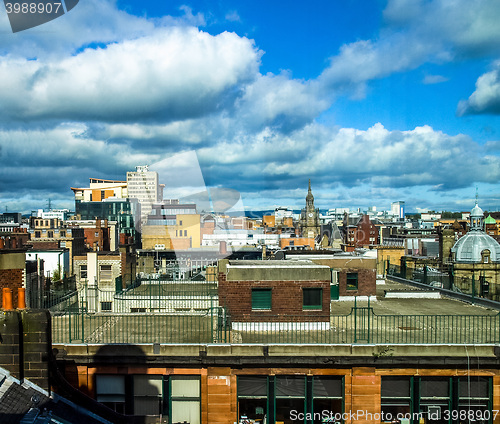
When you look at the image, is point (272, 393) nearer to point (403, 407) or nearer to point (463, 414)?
point (403, 407)

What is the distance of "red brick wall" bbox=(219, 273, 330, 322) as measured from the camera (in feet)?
52.7

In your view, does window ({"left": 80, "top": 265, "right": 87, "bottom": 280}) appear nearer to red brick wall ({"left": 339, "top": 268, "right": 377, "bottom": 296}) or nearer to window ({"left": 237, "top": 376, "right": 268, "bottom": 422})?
red brick wall ({"left": 339, "top": 268, "right": 377, "bottom": 296})

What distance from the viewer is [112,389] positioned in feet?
44.4

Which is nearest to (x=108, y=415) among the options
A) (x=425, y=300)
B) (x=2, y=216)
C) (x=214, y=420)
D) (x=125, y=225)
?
(x=214, y=420)

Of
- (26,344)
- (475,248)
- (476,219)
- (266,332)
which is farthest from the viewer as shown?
(476,219)

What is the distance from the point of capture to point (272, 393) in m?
13.5

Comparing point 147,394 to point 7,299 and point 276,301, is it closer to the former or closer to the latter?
point 276,301

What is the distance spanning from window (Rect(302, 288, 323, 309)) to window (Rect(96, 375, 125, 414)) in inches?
259

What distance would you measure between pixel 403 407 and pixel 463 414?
1.80 meters

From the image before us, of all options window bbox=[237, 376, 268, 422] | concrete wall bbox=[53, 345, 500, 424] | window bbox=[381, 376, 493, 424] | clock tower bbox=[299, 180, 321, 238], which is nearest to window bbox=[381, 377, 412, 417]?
window bbox=[381, 376, 493, 424]

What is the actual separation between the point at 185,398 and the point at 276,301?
14.8 feet

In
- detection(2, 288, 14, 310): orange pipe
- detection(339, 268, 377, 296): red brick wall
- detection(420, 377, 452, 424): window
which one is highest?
detection(2, 288, 14, 310): orange pipe

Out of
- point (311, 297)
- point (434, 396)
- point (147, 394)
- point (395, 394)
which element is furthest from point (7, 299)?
point (434, 396)

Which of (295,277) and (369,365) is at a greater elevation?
(295,277)
